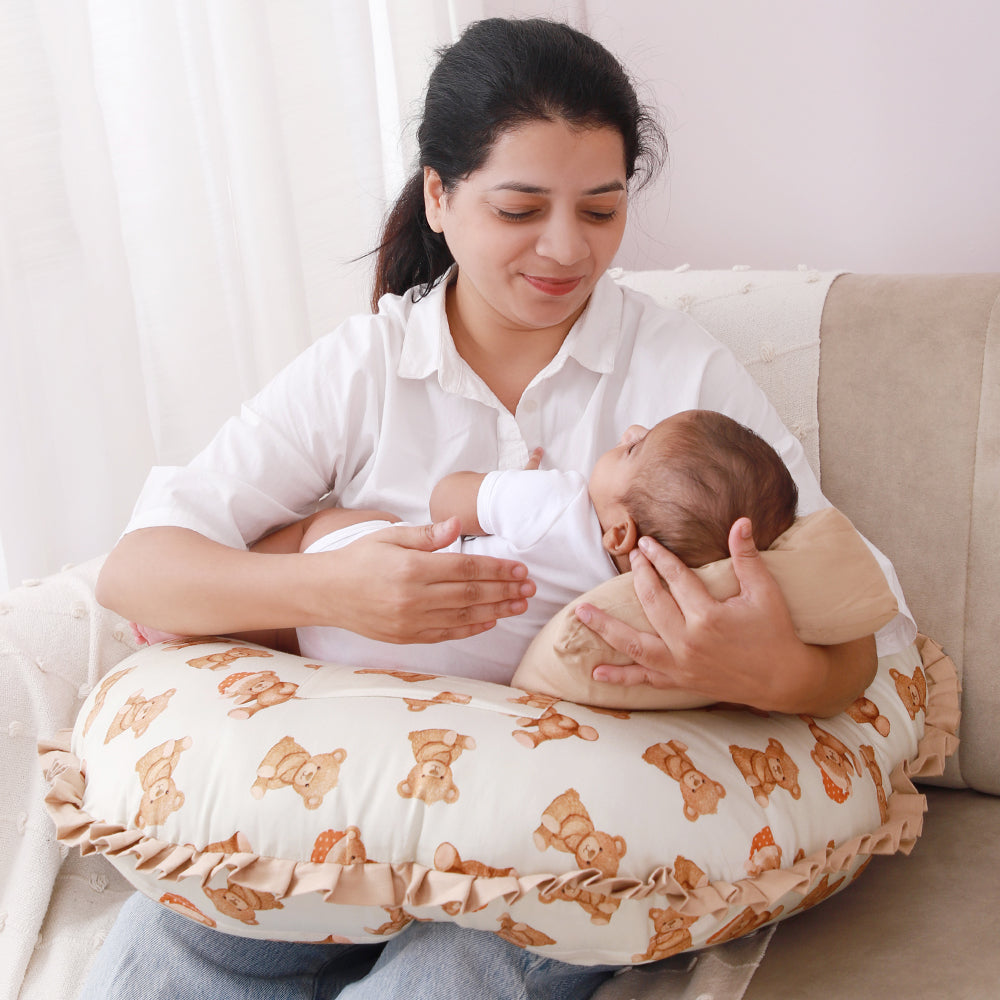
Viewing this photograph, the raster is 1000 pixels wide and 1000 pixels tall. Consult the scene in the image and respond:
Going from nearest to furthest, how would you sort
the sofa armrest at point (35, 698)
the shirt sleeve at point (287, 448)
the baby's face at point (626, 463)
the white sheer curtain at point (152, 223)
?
the baby's face at point (626, 463) → the sofa armrest at point (35, 698) → the shirt sleeve at point (287, 448) → the white sheer curtain at point (152, 223)

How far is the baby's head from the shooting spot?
3.76 feet

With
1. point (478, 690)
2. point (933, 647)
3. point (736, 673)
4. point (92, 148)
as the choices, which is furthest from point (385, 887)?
point (92, 148)

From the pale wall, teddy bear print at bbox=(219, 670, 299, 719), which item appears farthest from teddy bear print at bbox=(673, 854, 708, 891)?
the pale wall

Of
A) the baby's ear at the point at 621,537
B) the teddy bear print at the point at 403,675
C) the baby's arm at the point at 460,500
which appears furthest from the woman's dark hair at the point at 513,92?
the teddy bear print at the point at 403,675

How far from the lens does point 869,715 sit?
129 centimetres

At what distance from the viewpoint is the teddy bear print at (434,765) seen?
1030 millimetres

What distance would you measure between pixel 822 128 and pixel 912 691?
1.29 metres

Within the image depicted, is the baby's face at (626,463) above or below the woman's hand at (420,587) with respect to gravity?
above

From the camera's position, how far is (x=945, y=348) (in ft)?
5.10

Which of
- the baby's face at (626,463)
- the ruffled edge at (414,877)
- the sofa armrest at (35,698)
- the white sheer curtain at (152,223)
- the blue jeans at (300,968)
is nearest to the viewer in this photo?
the ruffled edge at (414,877)

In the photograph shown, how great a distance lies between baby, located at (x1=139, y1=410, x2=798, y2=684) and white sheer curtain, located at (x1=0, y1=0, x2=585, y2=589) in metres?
0.49

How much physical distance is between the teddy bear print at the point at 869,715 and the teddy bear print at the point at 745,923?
0.27 m

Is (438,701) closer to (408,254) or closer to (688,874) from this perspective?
(688,874)

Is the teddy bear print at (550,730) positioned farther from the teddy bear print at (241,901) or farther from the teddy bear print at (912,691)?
the teddy bear print at (912,691)
